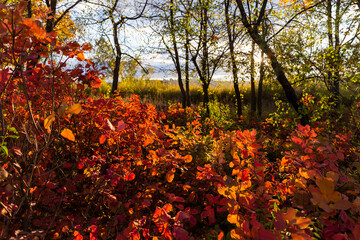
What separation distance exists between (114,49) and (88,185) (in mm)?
8552

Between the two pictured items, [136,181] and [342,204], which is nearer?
[342,204]

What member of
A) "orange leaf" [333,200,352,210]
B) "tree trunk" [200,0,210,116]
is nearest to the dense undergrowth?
"orange leaf" [333,200,352,210]

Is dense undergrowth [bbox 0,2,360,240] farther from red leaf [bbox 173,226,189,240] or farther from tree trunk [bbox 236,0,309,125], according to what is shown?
tree trunk [bbox 236,0,309,125]

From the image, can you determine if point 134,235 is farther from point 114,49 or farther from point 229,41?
point 114,49

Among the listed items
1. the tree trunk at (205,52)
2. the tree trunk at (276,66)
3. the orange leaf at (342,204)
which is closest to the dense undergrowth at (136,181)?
the orange leaf at (342,204)

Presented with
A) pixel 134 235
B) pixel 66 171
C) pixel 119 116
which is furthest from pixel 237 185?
pixel 66 171

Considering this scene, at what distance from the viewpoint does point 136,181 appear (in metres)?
2.63

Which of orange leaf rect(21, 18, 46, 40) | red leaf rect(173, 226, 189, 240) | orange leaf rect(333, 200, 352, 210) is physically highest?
orange leaf rect(21, 18, 46, 40)

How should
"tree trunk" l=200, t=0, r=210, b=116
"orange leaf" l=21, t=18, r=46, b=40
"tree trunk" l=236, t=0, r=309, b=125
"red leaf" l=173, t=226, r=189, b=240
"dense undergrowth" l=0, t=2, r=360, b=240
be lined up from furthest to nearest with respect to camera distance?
"tree trunk" l=200, t=0, r=210, b=116, "tree trunk" l=236, t=0, r=309, b=125, "red leaf" l=173, t=226, r=189, b=240, "dense undergrowth" l=0, t=2, r=360, b=240, "orange leaf" l=21, t=18, r=46, b=40

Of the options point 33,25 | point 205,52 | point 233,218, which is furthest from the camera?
point 205,52

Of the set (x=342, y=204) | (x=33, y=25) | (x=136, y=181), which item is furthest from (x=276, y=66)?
(x=33, y=25)

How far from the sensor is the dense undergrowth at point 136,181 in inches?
49.7

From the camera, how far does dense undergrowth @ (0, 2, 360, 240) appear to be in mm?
1262

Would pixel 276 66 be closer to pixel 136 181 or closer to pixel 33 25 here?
pixel 136 181
